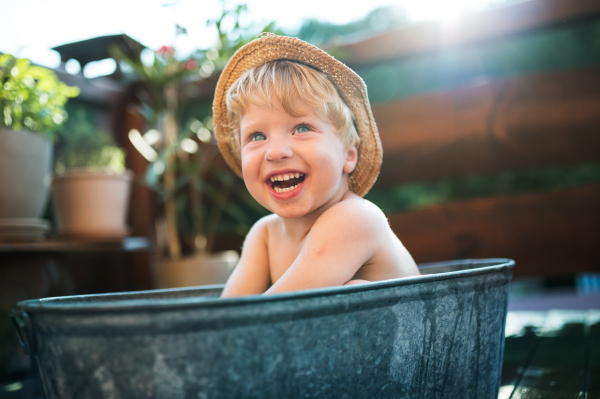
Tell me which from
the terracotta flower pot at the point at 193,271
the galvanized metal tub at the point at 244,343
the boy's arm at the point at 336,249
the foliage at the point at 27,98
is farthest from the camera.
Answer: the terracotta flower pot at the point at 193,271

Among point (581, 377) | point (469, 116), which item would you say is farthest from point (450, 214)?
point (581, 377)

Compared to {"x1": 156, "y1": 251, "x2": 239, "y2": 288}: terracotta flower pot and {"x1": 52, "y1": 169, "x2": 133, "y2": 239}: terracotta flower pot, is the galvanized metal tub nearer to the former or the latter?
{"x1": 52, "y1": 169, "x2": 133, "y2": 239}: terracotta flower pot

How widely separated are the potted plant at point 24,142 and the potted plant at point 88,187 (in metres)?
0.26

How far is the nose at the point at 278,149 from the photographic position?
0.90 metres

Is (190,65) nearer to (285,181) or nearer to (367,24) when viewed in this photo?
(285,181)

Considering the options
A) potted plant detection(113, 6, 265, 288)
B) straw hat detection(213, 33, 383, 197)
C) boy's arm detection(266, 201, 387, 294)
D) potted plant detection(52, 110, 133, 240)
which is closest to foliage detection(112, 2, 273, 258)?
potted plant detection(113, 6, 265, 288)

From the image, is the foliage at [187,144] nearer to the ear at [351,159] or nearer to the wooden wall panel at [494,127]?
the wooden wall panel at [494,127]

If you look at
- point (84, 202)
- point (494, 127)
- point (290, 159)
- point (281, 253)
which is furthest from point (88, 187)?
point (494, 127)

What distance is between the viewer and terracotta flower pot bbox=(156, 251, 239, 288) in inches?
93.4

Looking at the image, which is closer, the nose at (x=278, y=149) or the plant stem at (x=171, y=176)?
the nose at (x=278, y=149)

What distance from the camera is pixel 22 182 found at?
1676 mm

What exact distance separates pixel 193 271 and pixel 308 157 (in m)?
1.64

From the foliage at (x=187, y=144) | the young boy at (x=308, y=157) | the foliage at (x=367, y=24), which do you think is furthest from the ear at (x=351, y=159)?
the foliage at (x=367, y=24)

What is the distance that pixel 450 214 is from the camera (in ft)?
7.32
